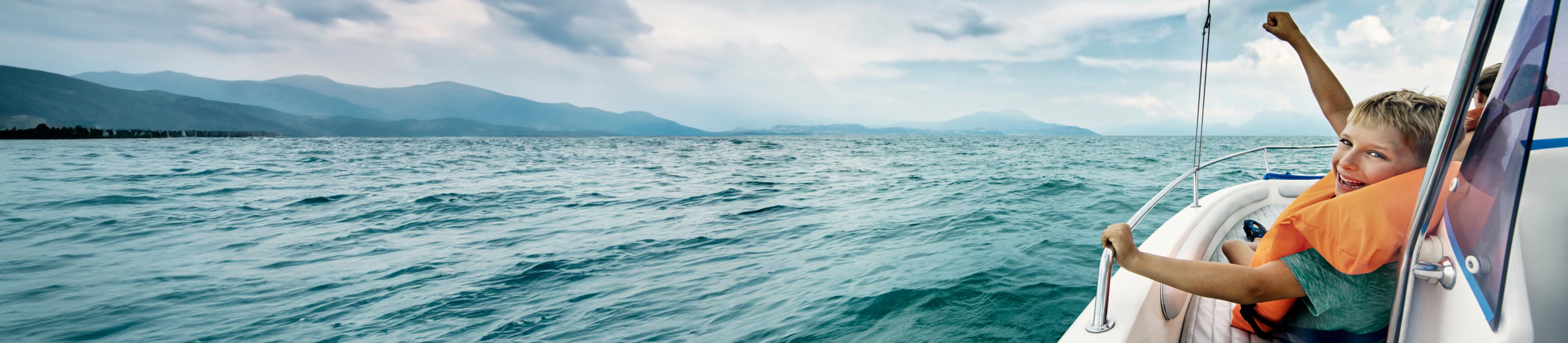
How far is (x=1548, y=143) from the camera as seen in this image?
0.73 metres

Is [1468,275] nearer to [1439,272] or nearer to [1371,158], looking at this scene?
[1439,272]

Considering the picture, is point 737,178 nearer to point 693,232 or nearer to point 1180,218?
point 693,232

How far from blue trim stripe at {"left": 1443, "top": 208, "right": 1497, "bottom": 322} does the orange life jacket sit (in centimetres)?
10

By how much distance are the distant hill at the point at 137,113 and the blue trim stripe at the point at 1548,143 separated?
132 metres

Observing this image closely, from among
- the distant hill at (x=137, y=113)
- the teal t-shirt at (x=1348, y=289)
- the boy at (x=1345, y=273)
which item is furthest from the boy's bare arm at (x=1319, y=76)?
the distant hill at (x=137, y=113)

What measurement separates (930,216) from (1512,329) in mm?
6856

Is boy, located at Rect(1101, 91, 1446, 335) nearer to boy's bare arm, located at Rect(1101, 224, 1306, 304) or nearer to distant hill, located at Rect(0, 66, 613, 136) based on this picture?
boy's bare arm, located at Rect(1101, 224, 1306, 304)

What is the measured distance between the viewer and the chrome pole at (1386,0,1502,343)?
83 centimetres

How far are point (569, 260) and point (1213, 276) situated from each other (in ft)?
17.0

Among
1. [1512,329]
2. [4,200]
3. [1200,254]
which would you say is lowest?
[4,200]

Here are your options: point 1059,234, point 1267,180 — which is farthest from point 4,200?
point 1267,180

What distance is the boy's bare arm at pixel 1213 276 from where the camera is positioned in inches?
52.5

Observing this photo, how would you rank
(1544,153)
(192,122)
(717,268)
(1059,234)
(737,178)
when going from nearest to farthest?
(1544,153), (717,268), (1059,234), (737,178), (192,122)

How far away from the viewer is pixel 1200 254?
253 cm
